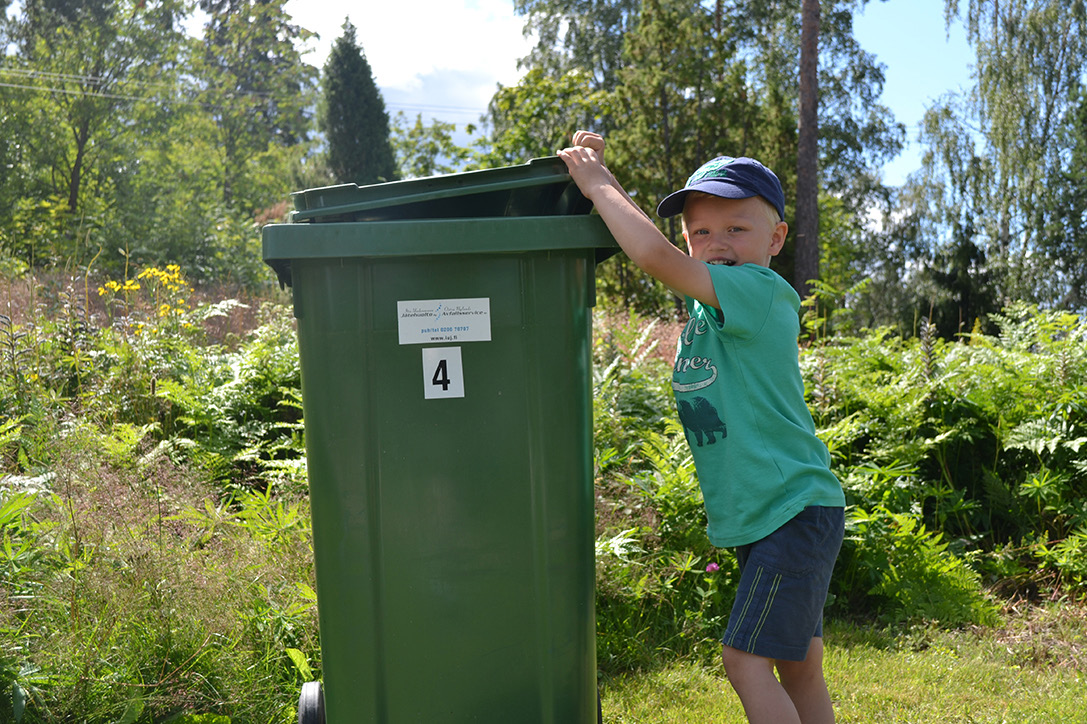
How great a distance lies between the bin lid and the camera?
2.03 m

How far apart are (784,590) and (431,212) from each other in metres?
1.29

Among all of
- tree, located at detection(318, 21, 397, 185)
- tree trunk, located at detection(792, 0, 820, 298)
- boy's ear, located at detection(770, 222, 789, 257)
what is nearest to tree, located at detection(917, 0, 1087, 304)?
tree trunk, located at detection(792, 0, 820, 298)

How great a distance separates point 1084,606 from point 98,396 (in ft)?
18.2

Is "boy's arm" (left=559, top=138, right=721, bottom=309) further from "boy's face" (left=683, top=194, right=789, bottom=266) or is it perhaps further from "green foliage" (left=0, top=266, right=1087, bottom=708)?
"green foliage" (left=0, top=266, right=1087, bottom=708)

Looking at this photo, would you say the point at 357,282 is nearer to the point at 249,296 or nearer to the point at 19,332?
the point at 19,332

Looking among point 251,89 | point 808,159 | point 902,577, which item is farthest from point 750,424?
point 251,89

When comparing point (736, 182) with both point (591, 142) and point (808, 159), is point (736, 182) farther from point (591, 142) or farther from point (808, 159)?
point (808, 159)

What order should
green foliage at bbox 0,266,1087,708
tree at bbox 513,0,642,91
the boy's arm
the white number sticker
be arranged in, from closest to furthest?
the boy's arm
the white number sticker
green foliage at bbox 0,266,1087,708
tree at bbox 513,0,642,91

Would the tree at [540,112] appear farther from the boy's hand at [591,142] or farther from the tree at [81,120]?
the boy's hand at [591,142]

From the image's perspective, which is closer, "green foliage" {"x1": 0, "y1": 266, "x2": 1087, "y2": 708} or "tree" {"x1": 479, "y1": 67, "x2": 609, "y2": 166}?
"green foliage" {"x1": 0, "y1": 266, "x2": 1087, "y2": 708}

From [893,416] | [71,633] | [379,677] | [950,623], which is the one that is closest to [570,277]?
[379,677]

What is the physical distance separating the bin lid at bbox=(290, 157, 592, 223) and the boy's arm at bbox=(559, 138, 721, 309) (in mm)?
137

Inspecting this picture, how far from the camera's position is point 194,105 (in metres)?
19.8

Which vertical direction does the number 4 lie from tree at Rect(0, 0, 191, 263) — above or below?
below
